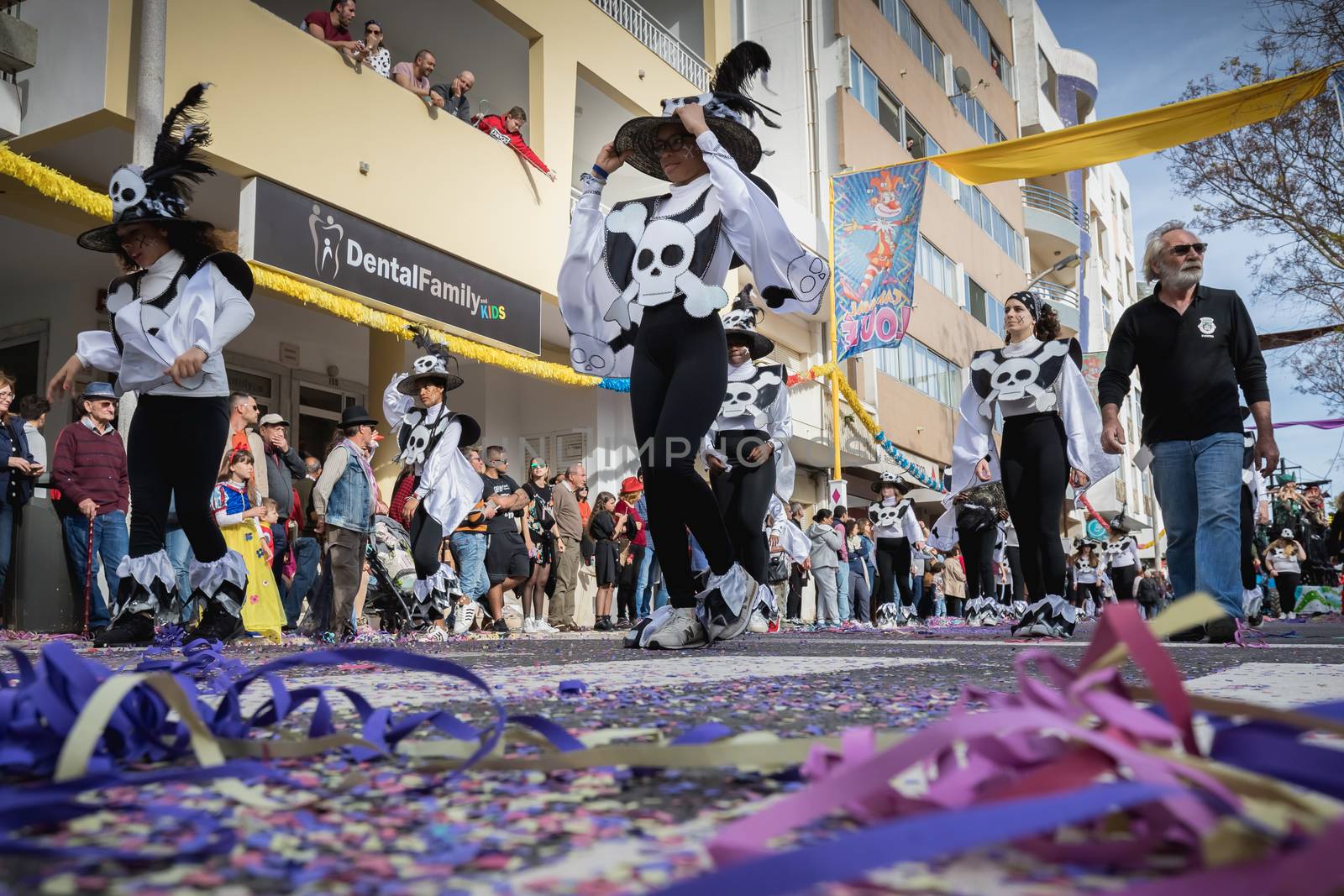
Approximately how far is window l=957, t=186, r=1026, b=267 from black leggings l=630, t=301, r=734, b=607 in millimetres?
29204

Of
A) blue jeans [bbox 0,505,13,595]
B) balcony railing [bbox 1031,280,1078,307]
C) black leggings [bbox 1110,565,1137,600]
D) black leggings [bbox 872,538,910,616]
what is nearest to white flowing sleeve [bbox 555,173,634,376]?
blue jeans [bbox 0,505,13,595]

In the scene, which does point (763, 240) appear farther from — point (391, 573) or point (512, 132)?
point (512, 132)

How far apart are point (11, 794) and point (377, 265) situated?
10.4 meters

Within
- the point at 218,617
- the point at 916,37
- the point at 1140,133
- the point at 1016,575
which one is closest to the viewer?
the point at 218,617

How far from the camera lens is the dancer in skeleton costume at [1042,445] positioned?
6039mm

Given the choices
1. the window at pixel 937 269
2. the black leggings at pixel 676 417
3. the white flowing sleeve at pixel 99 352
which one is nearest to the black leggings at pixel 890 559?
the black leggings at pixel 676 417

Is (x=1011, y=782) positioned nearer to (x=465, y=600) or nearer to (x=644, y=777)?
(x=644, y=777)

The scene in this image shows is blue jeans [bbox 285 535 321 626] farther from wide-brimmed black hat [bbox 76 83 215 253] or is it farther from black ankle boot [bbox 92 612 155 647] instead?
wide-brimmed black hat [bbox 76 83 215 253]

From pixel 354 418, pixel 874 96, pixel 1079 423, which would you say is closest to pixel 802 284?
pixel 1079 423

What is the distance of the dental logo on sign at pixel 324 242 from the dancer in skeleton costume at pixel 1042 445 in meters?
6.31

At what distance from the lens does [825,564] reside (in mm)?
14023

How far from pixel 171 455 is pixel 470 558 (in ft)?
13.2

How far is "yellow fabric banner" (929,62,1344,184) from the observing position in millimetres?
10078

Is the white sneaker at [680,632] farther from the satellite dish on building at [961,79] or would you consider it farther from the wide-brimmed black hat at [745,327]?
the satellite dish on building at [961,79]
